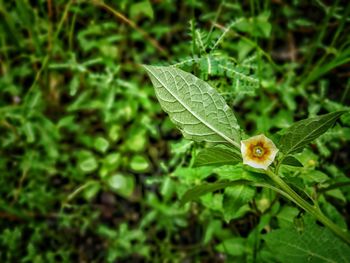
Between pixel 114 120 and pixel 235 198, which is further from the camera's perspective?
pixel 114 120

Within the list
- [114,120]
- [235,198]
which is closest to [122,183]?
[114,120]

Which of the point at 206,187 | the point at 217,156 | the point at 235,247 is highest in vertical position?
the point at 217,156

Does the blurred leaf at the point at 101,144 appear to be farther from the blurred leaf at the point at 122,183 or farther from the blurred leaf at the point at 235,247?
the blurred leaf at the point at 235,247

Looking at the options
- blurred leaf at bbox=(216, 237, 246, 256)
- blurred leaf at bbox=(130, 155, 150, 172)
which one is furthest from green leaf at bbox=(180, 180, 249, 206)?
blurred leaf at bbox=(130, 155, 150, 172)

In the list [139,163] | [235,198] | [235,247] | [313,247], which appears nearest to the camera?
[313,247]

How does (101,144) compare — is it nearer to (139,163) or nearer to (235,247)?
(139,163)

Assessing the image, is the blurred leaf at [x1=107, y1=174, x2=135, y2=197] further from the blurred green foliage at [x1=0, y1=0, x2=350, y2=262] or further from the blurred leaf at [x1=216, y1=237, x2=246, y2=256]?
the blurred leaf at [x1=216, y1=237, x2=246, y2=256]

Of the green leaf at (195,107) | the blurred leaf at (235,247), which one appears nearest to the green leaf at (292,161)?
the green leaf at (195,107)

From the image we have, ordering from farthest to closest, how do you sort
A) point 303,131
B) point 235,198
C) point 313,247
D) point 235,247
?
point 235,247, point 235,198, point 313,247, point 303,131

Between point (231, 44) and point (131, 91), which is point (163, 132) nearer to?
point (131, 91)
